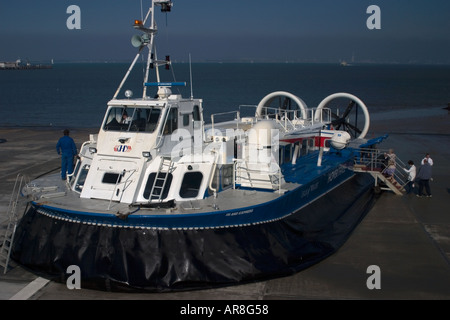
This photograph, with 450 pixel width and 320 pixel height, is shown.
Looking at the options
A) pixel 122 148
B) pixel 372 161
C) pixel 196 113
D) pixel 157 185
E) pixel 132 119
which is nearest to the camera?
pixel 157 185

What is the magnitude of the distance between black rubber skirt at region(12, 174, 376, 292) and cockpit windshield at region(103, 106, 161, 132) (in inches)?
65.7

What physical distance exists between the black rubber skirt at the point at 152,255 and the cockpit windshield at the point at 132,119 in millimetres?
1669

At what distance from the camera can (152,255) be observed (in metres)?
6.07

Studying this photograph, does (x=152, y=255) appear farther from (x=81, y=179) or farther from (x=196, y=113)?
(x=196, y=113)

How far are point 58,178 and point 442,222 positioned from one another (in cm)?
689

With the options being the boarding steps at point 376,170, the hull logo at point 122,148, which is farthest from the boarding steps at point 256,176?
the boarding steps at point 376,170

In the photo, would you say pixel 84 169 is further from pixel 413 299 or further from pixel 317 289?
pixel 413 299

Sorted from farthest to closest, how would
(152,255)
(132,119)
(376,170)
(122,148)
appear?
(376,170), (132,119), (122,148), (152,255)

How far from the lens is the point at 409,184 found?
11.4m

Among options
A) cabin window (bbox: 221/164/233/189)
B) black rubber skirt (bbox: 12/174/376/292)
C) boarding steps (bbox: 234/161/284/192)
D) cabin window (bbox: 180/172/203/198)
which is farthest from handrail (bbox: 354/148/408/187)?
cabin window (bbox: 180/172/203/198)

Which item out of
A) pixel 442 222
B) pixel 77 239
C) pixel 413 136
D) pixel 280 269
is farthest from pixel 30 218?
pixel 413 136

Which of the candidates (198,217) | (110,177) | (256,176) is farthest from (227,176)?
(110,177)

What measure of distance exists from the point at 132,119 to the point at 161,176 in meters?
1.00

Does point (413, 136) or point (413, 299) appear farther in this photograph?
point (413, 136)
